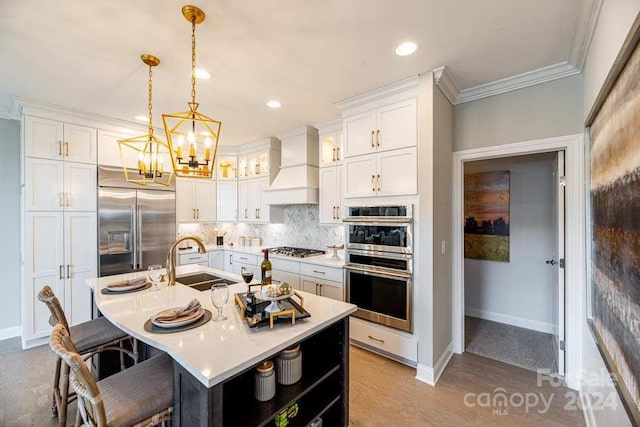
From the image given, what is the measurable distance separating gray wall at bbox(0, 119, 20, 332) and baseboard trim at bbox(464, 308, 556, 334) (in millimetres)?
6228

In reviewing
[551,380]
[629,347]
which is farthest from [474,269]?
[629,347]

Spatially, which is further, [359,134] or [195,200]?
[195,200]

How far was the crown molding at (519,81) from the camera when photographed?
93.3 inches

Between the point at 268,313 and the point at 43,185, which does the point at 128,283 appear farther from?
the point at 43,185

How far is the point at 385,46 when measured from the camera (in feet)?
6.97

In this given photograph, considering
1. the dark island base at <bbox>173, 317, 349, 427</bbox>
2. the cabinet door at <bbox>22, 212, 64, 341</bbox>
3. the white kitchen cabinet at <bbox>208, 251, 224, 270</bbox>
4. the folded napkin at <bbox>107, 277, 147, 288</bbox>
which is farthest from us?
the white kitchen cabinet at <bbox>208, 251, 224, 270</bbox>

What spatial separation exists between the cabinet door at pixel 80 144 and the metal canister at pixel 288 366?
3.83 m

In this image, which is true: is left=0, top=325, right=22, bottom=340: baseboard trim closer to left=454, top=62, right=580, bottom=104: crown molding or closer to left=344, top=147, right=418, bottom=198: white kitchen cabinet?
left=344, top=147, right=418, bottom=198: white kitchen cabinet

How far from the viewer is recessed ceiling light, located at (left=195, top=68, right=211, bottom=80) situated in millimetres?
2455

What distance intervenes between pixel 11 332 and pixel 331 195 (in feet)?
14.7

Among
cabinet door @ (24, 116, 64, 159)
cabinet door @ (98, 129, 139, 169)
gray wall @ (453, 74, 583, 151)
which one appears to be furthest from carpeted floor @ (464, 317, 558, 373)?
cabinet door @ (24, 116, 64, 159)

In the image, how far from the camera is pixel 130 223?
155 inches

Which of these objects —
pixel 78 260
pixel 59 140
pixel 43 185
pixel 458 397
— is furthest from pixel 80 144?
pixel 458 397

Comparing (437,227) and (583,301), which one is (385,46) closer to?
(437,227)
